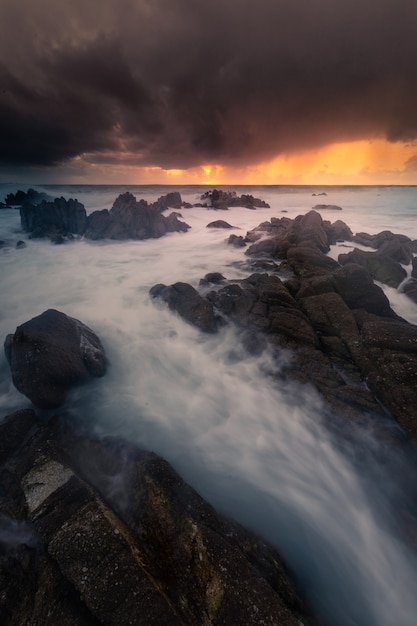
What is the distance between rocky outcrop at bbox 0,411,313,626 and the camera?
3.09m

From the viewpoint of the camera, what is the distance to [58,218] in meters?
30.1

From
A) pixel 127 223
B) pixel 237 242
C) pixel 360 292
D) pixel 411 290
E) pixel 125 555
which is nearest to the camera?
pixel 125 555

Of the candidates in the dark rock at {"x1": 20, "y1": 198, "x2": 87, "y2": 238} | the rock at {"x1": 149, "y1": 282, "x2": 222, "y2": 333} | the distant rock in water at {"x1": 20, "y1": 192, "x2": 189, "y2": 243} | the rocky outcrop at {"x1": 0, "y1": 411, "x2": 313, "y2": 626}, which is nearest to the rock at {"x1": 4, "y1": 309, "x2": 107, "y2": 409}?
the rocky outcrop at {"x1": 0, "y1": 411, "x2": 313, "y2": 626}

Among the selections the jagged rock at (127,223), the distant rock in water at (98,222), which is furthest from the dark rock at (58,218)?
the jagged rock at (127,223)

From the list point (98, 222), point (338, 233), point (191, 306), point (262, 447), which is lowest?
point (262, 447)

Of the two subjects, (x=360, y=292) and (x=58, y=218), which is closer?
(x=360, y=292)

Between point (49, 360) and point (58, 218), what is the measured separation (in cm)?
2854

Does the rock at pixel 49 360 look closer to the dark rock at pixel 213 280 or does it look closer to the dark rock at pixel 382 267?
the dark rock at pixel 213 280

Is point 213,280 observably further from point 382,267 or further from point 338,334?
point 382,267

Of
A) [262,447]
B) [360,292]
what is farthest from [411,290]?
[262,447]

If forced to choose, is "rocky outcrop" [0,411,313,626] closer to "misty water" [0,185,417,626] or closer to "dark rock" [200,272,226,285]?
"misty water" [0,185,417,626]

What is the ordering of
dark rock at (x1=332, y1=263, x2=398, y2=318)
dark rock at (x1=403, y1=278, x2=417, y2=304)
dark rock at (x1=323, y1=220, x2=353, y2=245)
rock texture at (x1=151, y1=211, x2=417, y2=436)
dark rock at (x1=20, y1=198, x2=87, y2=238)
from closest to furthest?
1. rock texture at (x1=151, y1=211, x2=417, y2=436)
2. dark rock at (x1=332, y1=263, x2=398, y2=318)
3. dark rock at (x1=403, y1=278, x2=417, y2=304)
4. dark rock at (x1=323, y1=220, x2=353, y2=245)
5. dark rock at (x1=20, y1=198, x2=87, y2=238)

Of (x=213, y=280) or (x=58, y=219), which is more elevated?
(x=58, y=219)

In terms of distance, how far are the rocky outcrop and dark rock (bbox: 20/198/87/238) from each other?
94.6 ft
